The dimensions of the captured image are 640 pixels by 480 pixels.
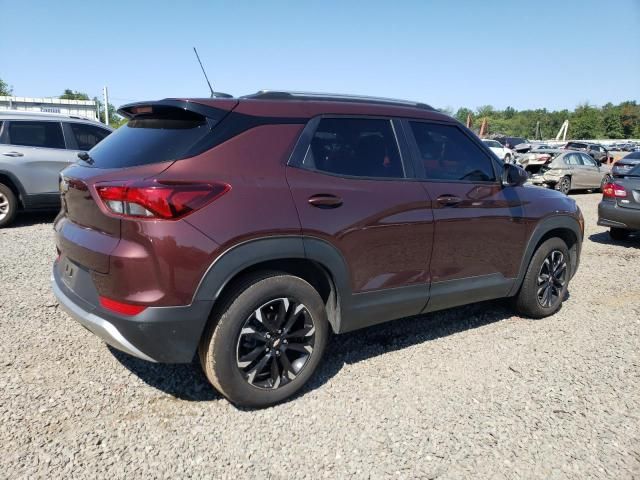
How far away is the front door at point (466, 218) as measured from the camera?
341cm

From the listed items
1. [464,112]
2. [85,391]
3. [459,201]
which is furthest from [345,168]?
[464,112]

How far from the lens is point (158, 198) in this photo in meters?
2.32

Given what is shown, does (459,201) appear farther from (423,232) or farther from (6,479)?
(6,479)

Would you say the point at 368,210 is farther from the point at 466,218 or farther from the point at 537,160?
the point at 537,160

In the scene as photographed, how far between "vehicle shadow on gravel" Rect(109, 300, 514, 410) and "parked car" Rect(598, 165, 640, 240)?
4361 mm

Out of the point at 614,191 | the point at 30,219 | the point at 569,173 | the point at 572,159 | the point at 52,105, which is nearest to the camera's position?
the point at 614,191

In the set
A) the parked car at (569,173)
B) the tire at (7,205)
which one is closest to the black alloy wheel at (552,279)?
the tire at (7,205)

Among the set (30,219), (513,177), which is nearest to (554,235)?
(513,177)

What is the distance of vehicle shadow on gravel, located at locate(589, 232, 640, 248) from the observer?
8328mm

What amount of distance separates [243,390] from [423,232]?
62.9 inches

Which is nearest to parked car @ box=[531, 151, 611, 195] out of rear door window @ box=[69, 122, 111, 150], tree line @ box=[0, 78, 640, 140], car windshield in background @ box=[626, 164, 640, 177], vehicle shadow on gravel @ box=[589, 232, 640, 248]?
vehicle shadow on gravel @ box=[589, 232, 640, 248]

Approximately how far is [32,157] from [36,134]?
478 millimetres

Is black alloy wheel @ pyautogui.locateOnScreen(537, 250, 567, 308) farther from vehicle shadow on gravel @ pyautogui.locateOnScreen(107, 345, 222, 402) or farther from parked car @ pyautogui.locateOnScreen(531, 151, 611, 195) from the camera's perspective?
parked car @ pyautogui.locateOnScreen(531, 151, 611, 195)

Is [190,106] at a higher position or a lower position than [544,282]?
higher
